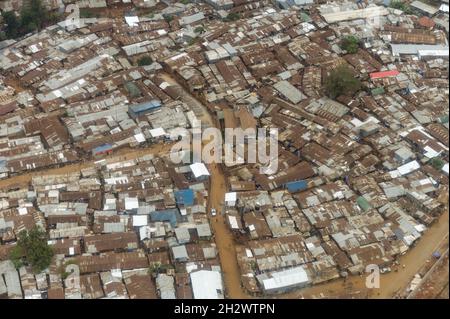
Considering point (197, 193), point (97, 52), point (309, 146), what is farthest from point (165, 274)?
point (97, 52)

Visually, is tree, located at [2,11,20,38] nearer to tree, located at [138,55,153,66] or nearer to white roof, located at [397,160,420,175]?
tree, located at [138,55,153,66]

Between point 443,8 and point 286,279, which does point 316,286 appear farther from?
point 443,8

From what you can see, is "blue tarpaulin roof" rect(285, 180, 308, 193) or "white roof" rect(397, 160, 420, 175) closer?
"blue tarpaulin roof" rect(285, 180, 308, 193)

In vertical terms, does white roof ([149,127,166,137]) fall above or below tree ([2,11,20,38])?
below

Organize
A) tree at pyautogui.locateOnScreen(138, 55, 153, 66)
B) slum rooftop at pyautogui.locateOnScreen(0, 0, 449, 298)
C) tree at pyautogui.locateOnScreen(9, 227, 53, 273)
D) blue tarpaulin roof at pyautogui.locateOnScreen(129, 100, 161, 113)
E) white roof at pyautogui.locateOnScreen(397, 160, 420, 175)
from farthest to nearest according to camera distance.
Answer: tree at pyautogui.locateOnScreen(138, 55, 153, 66), blue tarpaulin roof at pyautogui.locateOnScreen(129, 100, 161, 113), white roof at pyautogui.locateOnScreen(397, 160, 420, 175), slum rooftop at pyautogui.locateOnScreen(0, 0, 449, 298), tree at pyautogui.locateOnScreen(9, 227, 53, 273)

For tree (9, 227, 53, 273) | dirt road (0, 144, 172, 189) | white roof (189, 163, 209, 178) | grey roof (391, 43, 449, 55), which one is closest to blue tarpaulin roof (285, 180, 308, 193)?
white roof (189, 163, 209, 178)

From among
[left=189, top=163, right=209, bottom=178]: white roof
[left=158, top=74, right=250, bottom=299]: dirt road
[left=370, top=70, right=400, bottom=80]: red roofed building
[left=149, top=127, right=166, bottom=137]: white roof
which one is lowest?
[left=158, top=74, right=250, bottom=299]: dirt road

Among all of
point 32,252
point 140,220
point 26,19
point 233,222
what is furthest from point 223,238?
point 26,19

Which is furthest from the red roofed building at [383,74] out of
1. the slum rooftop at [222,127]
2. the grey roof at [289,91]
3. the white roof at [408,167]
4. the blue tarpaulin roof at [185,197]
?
the blue tarpaulin roof at [185,197]
